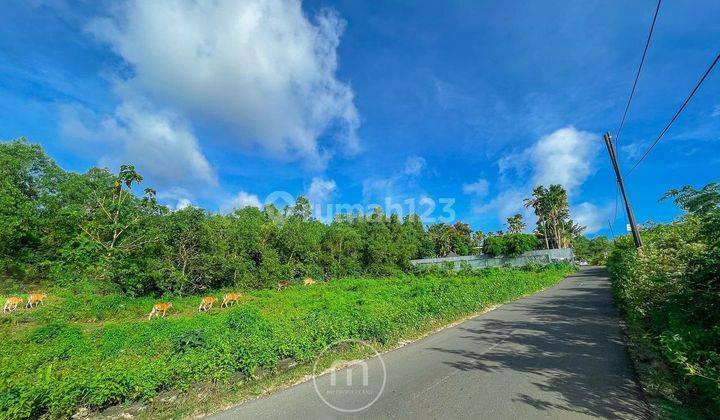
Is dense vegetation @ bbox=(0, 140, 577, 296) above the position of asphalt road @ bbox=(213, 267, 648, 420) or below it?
above

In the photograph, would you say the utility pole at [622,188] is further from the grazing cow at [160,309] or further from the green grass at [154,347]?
the grazing cow at [160,309]

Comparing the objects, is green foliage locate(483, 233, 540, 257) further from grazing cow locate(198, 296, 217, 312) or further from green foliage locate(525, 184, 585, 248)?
grazing cow locate(198, 296, 217, 312)

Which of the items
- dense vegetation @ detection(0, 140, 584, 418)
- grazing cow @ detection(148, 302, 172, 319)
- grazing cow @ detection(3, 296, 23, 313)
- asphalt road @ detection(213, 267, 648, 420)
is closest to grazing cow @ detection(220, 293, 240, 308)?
dense vegetation @ detection(0, 140, 584, 418)

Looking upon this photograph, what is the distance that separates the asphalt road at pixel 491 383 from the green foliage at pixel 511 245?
40532 mm

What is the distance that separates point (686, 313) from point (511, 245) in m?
44.8

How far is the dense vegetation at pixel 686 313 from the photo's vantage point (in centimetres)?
436

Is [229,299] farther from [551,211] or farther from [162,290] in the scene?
[551,211]

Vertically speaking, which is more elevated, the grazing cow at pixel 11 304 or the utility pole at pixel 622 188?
the utility pole at pixel 622 188

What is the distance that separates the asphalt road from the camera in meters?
4.73

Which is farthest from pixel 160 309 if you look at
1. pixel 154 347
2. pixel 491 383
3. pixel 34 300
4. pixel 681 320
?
pixel 681 320

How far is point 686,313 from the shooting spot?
5730mm

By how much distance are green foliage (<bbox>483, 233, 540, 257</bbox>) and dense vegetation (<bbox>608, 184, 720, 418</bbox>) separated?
133 feet

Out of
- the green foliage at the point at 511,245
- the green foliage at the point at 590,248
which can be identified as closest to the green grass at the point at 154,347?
the green foliage at the point at 511,245

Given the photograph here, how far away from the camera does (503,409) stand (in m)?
4.68
